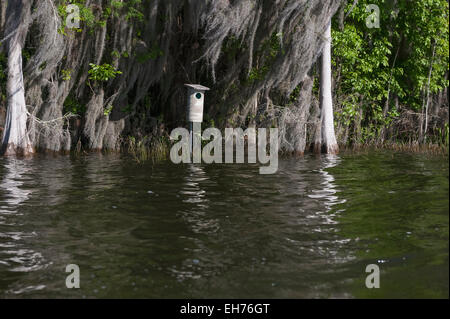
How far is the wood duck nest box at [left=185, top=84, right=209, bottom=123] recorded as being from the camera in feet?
51.8

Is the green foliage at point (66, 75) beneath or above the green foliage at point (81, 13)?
beneath

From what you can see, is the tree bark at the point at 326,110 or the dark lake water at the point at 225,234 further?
the tree bark at the point at 326,110

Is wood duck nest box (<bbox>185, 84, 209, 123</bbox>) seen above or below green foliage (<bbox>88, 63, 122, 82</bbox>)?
below

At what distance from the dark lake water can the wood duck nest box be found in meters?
4.19

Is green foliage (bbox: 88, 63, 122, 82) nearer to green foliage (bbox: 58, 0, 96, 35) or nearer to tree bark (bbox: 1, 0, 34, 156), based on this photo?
green foliage (bbox: 58, 0, 96, 35)

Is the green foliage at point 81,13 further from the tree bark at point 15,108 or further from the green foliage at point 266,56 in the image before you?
the green foliage at point 266,56

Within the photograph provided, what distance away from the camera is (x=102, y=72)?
16.5 metres

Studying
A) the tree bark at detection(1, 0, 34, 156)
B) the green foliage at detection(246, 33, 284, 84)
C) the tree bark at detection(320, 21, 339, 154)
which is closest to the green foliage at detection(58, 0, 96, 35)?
the tree bark at detection(1, 0, 34, 156)

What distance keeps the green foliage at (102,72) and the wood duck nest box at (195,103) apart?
1964mm

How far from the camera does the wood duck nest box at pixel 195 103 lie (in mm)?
15789

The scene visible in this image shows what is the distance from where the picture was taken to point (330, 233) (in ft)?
22.2

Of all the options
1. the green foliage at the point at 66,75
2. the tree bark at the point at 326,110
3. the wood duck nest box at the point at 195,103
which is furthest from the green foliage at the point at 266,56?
the green foliage at the point at 66,75

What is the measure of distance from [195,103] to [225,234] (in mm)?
9298

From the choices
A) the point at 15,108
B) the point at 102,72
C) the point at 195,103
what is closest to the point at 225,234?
the point at 195,103
